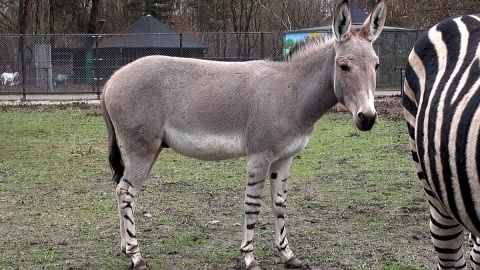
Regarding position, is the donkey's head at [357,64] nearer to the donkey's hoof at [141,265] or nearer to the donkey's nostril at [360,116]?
the donkey's nostril at [360,116]

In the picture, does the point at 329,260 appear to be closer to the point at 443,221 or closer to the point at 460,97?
the point at 443,221

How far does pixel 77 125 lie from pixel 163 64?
A: 35.7 ft

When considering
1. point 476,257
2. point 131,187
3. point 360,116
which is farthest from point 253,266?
point 476,257

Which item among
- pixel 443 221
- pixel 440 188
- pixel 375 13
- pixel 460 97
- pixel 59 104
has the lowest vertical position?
pixel 59 104

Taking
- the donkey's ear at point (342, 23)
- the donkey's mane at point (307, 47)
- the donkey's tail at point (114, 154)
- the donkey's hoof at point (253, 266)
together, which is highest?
the donkey's ear at point (342, 23)

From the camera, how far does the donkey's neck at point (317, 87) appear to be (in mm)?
5305

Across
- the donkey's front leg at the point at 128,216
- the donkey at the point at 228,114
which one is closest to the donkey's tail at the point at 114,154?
the donkey at the point at 228,114

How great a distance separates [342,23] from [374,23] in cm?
29

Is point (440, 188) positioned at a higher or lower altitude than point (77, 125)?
higher

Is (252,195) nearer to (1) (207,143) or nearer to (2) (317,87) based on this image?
(1) (207,143)

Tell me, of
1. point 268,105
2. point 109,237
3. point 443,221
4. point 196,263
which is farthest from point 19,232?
point 443,221

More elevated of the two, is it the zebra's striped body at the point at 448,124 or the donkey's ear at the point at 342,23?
the donkey's ear at the point at 342,23

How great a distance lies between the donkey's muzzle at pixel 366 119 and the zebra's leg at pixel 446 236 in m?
1.98

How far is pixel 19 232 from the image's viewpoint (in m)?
6.47
